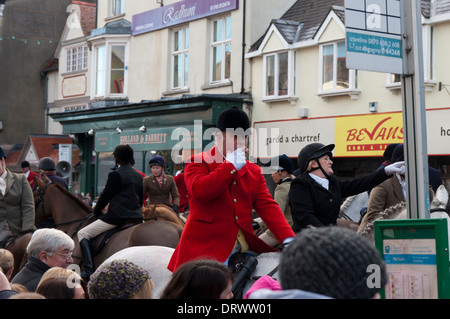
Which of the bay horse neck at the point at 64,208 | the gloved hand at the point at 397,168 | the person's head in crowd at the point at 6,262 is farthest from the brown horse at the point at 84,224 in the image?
the gloved hand at the point at 397,168

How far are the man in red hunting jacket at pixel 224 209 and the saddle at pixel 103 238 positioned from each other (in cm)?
347

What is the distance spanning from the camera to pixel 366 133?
17.3m

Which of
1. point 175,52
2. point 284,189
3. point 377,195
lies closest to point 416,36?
point 377,195

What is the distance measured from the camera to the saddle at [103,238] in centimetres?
829

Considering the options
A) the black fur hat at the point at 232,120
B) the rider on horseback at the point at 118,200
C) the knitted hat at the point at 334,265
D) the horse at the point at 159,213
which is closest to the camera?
the knitted hat at the point at 334,265

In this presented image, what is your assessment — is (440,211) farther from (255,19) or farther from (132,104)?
(132,104)

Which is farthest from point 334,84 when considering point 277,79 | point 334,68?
point 277,79

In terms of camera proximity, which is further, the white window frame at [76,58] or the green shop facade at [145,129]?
the white window frame at [76,58]

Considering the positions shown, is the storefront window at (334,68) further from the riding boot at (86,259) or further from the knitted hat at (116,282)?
the knitted hat at (116,282)

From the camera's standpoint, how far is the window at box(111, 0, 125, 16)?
2631 cm

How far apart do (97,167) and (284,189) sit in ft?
63.0

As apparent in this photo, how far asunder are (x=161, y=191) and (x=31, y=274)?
621 centimetres

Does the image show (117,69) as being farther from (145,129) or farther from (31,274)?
(31,274)

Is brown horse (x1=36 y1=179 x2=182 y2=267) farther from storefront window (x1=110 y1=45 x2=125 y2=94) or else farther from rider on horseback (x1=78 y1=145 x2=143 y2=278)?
storefront window (x1=110 y1=45 x2=125 y2=94)
